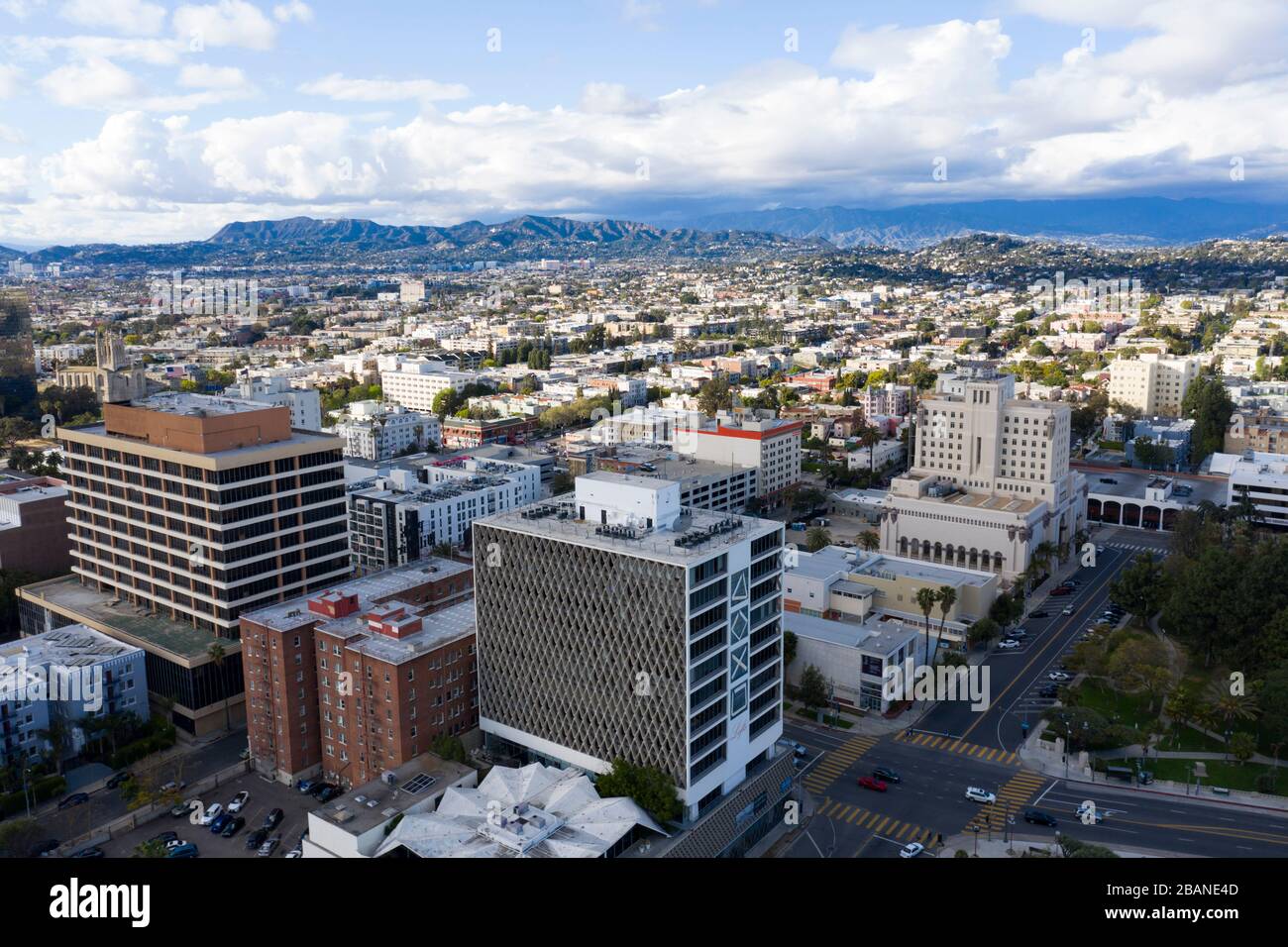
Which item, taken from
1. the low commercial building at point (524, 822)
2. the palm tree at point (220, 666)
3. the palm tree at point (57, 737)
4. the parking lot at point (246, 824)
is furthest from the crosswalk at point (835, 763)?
the palm tree at point (57, 737)

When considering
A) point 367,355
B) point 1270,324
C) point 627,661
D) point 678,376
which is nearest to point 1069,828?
point 627,661

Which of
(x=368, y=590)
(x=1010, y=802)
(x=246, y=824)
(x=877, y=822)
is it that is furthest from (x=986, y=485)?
(x=246, y=824)

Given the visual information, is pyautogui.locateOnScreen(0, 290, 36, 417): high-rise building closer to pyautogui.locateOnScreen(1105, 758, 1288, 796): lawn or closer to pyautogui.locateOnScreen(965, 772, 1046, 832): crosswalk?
pyautogui.locateOnScreen(965, 772, 1046, 832): crosswalk

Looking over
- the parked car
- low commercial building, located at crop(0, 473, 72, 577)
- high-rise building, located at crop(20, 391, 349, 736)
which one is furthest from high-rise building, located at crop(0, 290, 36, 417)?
the parked car

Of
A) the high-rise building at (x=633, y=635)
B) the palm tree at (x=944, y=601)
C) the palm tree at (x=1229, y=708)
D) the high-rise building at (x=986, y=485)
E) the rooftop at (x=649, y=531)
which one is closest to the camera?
the high-rise building at (x=633, y=635)

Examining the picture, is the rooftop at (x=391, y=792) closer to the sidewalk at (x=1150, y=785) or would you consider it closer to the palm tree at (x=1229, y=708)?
the sidewalk at (x=1150, y=785)
